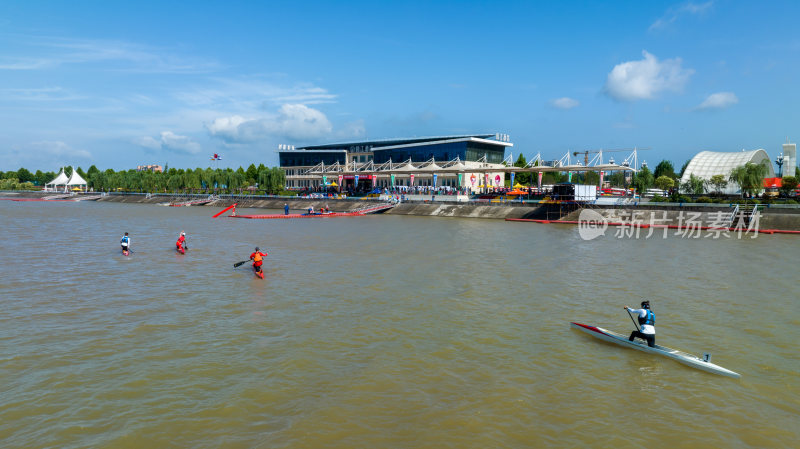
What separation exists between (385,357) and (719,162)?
129769mm

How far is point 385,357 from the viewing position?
1416 cm

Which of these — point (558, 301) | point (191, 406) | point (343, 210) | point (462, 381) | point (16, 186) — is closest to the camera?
point (191, 406)

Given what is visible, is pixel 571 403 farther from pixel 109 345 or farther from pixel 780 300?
pixel 780 300

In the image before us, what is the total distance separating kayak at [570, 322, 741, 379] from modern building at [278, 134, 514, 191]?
68682mm

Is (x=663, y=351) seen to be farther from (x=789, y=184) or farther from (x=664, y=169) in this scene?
(x=664, y=169)

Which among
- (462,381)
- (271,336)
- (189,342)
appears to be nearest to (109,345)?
(189,342)

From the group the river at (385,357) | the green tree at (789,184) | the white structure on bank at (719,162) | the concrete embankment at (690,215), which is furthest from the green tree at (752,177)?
the river at (385,357)

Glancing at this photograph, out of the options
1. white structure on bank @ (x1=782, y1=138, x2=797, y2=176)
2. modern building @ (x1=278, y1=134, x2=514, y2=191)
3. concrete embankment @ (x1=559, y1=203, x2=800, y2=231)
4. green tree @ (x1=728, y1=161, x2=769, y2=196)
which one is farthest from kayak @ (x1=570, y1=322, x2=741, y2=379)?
white structure on bank @ (x1=782, y1=138, x2=797, y2=176)

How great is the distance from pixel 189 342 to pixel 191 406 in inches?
178

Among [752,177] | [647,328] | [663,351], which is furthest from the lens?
[752,177]

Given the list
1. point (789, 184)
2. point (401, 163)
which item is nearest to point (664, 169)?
point (789, 184)

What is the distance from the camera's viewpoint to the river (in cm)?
1023

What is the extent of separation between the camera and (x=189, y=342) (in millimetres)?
15117

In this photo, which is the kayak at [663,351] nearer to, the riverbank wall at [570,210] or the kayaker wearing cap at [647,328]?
the kayaker wearing cap at [647,328]
